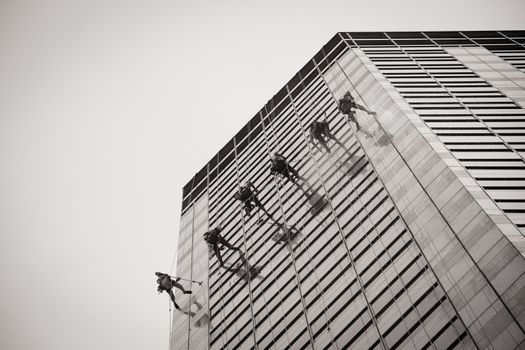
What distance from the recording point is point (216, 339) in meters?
31.5

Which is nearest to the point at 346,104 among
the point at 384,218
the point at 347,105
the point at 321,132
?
the point at 347,105

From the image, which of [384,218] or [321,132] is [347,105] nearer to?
[321,132]

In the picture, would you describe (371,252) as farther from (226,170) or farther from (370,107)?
(226,170)

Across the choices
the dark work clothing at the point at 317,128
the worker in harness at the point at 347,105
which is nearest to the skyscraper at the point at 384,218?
the worker in harness at the point at 347,105

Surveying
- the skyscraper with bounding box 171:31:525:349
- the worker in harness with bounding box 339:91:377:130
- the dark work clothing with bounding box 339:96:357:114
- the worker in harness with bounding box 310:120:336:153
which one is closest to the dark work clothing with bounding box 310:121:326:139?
the worker in harness with bounding box 310:120:336:153

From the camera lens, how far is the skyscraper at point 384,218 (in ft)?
65.9

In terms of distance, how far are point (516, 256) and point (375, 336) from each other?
23.3ft

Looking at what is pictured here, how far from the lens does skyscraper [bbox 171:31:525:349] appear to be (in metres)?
20.1

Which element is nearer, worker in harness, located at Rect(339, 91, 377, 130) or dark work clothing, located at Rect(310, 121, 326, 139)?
worker in harness, located at Rect(339, 91, 377, 130)

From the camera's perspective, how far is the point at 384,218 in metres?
26.3

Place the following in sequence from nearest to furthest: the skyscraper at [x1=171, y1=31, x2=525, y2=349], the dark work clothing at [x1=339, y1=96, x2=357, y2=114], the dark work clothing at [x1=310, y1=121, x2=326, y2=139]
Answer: the skyscraper at [x1=171, y1=31, x2=525, y2=349] < the dark work clothing at [x1=339, y1=96, x2=357, y2=114] < the dark work clothing at [x1=310, y1=121, x2=326, y2=139]

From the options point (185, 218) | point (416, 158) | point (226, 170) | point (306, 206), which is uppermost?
point (226, 170)

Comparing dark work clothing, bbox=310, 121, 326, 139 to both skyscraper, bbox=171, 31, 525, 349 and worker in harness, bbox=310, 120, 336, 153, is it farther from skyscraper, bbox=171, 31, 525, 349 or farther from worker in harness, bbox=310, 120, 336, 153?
skyscraper, bbox=171, 31, 525, 349

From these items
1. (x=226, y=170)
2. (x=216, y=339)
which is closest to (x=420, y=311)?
(x=216, y=339)
